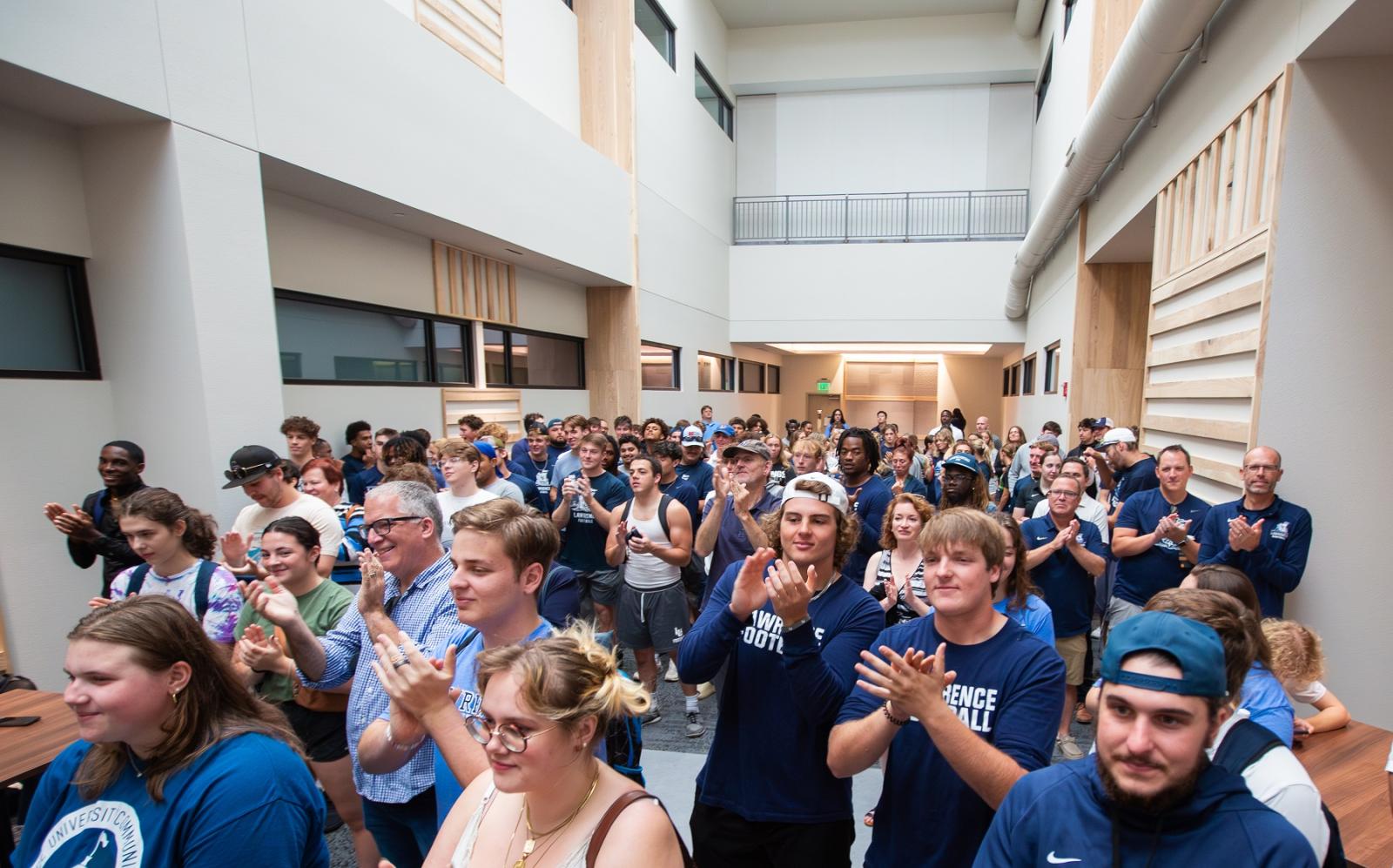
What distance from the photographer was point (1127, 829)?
1.25 meters

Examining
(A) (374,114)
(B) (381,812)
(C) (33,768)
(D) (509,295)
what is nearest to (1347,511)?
(B) (381,812)

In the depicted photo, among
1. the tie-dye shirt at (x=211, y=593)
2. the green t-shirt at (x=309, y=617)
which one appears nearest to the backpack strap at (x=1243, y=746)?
the green t-shirt at (x=309, y=617)

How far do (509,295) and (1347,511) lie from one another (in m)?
8.71

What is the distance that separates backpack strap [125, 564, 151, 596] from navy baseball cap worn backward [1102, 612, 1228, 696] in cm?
371

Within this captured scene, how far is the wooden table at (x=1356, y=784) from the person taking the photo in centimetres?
197

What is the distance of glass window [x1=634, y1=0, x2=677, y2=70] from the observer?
1173 centimetres

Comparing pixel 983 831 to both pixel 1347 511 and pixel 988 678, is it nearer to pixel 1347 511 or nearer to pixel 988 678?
pixel 988 678

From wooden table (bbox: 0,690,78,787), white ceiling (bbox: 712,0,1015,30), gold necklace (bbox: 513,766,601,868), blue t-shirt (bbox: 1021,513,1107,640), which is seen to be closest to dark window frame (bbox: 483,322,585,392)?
wooden table (bbox: 0,690,78,787)

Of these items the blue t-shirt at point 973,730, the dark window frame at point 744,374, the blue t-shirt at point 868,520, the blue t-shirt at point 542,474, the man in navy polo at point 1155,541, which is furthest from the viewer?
the dark window frame at point 744,374

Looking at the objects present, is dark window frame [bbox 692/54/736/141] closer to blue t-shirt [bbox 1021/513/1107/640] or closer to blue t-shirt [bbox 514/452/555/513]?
blue t-shirt [bbox 514/452/555/513]

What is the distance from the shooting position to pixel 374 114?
19.5ft

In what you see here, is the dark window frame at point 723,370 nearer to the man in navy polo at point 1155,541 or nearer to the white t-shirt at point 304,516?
the man in navy polo at point 1155,541

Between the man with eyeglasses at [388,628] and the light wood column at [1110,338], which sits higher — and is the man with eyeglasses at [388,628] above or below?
below

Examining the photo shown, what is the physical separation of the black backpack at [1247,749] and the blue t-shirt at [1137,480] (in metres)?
3.89
